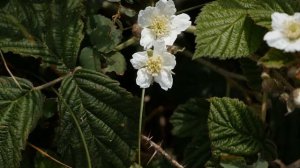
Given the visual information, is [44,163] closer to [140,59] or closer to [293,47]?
[140,59]

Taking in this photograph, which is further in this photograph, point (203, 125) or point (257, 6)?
point (203, 125)

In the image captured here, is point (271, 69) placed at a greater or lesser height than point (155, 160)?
greater

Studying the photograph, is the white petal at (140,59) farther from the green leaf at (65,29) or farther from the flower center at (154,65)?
the green leaf at (65,29)

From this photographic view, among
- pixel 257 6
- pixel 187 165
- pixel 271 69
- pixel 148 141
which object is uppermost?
pixel 257 6

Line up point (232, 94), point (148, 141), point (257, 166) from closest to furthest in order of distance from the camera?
1. point (257, 166)
2. point (148, 141)
3. point (232, 94)

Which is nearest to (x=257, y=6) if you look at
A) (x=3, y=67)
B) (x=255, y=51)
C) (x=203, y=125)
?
(x=255, y=51)

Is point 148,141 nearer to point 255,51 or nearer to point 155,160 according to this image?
point 155,160

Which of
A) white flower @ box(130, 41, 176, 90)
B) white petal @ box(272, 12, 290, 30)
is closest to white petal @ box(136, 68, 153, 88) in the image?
white flower @ box(130, 41, 176, 90)
